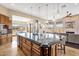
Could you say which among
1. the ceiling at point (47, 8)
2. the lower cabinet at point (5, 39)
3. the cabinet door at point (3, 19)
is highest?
the ceiling at point (47, 8)

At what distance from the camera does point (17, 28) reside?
106 inches

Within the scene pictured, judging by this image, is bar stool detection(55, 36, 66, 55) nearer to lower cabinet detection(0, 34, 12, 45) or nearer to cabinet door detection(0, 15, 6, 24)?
lower cabinet detection(0, 34, 12, 45)

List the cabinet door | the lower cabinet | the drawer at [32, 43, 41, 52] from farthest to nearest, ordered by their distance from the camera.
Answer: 1. the cabinet door
2. the lower cabinet
3. the drawer at [32, 43, 41, 52]

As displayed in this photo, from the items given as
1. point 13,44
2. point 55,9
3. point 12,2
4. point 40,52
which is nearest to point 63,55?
point 40,52

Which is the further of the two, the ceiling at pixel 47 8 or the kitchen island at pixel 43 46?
the ceiling at pixel 47 8

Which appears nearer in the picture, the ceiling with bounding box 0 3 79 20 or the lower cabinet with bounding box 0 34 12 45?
the ceiling with bounding box 0 3 79 20

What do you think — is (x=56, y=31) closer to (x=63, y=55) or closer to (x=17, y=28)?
(x=63, y=55)

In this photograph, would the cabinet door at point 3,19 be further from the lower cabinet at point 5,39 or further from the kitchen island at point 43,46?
the kitchen island at point 43,46

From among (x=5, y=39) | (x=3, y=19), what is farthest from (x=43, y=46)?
(x=3, y=19)

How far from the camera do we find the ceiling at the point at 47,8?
103 inches

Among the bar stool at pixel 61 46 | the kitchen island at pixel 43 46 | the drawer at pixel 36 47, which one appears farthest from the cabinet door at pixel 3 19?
the bar stool at pixel 61 46

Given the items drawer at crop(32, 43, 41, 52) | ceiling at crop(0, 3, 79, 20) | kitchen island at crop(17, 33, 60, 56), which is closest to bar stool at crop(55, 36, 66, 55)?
kitchen island at crop(17, 33, 60, 56)

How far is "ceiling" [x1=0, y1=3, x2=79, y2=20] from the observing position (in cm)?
261

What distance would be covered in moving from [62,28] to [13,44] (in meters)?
1.23
